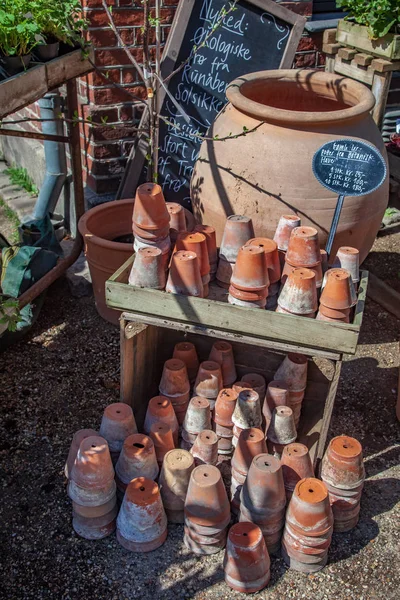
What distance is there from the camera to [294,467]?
234cm

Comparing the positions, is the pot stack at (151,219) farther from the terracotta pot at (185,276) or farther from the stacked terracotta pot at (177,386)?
the stacked terracotta pot at (177,386)

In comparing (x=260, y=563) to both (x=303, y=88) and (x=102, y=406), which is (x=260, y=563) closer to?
(x=102, y=406)

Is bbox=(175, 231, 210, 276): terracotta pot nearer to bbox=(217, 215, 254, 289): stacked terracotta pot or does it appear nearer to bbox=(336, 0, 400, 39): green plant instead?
bbox=(217, 215, 254, 289): stacked terracotta pot

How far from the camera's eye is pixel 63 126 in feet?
13.7

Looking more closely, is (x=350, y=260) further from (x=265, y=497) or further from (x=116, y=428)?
(x=116, y=428)

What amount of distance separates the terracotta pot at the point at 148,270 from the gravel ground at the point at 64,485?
80 centimetres

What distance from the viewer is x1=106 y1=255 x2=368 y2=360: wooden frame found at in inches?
89.2

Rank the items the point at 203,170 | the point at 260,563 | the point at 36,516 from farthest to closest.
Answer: the point at 203,170 < the point at 36,516 < the point at 260,563

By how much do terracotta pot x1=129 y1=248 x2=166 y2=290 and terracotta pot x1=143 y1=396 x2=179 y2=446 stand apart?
0.47 metres

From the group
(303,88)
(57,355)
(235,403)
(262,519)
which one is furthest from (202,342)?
(303,88)

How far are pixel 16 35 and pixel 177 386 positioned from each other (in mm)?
1619

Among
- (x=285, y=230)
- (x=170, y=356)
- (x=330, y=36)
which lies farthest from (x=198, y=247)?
(x=330, y=36)

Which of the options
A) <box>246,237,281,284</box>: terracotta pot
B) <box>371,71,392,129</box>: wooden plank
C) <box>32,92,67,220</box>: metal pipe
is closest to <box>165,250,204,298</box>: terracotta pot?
<box>246,237,281,284</box>: terracotta pot

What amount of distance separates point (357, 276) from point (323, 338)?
1.49ft
